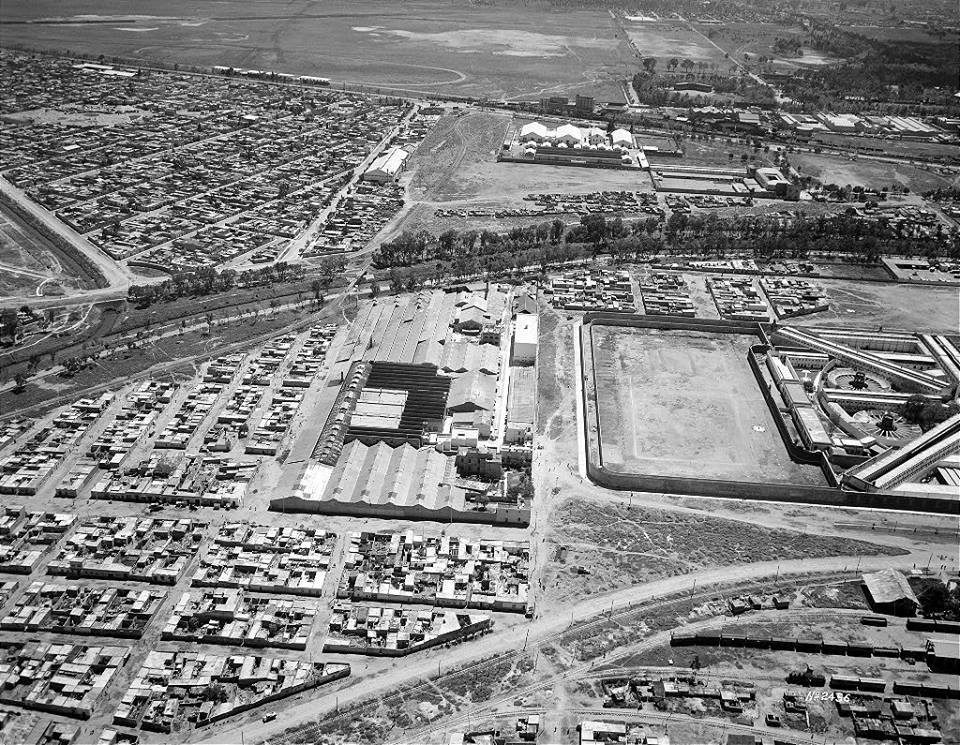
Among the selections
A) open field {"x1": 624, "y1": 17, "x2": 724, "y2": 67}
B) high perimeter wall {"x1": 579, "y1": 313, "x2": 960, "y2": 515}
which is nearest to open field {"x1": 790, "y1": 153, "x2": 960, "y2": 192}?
open field {"x1": 624, "y1": 17, "x2": 724, "y2": 67}

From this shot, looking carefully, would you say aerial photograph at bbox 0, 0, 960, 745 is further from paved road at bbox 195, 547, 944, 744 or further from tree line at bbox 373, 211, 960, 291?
tree line at bbox 373, 211, 960, 291

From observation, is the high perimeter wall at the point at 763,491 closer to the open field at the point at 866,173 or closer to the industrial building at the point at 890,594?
the industrial building at the point at 890,594

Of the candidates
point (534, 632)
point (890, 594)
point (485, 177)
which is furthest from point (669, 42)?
point (534, 632)

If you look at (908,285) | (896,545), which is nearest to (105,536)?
(896,545)

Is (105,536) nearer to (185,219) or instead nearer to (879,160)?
(185,219)

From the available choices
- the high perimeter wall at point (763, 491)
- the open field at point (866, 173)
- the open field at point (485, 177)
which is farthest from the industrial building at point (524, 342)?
the open field at point (866, 173)

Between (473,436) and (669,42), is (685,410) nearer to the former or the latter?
(473,436)
